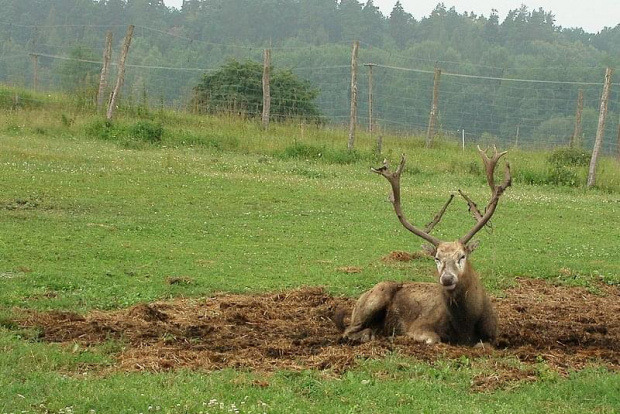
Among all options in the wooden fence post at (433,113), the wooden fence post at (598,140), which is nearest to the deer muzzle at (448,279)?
the wooden fence post at (598,140)

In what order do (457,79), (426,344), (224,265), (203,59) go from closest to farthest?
(426,344), (224,265), (457,79), (203,59)

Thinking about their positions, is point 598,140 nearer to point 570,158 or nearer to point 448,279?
point 570,158

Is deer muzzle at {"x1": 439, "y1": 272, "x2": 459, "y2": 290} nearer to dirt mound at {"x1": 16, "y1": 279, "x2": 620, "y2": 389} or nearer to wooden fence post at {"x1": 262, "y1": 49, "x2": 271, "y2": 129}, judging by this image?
dirt mound at {"x1": 16, "y1": 279, "x2": 620, "y2": 389}

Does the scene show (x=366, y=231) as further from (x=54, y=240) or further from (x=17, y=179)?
(x=17, y=179)

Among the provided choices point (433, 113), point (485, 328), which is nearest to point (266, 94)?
point (433, 113)

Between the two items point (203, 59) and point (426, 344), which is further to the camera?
point (203, 59)

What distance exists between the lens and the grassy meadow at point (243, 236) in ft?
27.6

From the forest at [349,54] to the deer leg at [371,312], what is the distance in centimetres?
2067

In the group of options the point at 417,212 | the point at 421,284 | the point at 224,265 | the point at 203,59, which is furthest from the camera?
the point at 203,59

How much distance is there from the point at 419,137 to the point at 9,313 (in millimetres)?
25868

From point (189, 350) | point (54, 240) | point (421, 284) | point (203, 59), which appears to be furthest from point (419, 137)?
point (203, 59)

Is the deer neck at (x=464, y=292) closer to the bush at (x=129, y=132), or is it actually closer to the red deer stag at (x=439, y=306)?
the red deer stag at (x=439, y=306)

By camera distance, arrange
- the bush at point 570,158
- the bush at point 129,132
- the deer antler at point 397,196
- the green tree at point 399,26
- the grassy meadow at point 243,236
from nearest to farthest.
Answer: the grassy meadow at point 243,236 → the deer antler at point 397,196 → the bush at point 129,132 → the bush at point 570,158 → the green tree at point 399,26

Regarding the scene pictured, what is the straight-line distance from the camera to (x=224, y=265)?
15.0 m
